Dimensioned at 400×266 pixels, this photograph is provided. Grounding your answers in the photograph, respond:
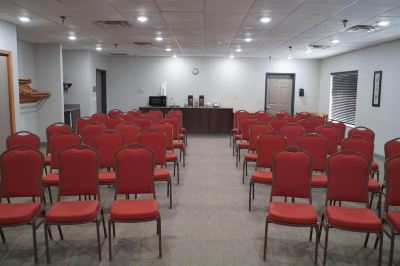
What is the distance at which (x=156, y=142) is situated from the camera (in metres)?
5.42

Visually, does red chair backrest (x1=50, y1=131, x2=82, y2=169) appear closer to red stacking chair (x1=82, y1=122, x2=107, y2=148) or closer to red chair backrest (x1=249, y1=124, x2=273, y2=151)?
red stacking chair (x1=82, y1=122, x2=107, y2=148)

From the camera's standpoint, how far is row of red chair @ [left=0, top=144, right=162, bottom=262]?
347 centimetres

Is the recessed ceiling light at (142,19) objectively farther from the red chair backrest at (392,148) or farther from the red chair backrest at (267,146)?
the red chair backrest at (392,148)

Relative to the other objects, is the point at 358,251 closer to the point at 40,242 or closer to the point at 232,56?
the point at 40,242

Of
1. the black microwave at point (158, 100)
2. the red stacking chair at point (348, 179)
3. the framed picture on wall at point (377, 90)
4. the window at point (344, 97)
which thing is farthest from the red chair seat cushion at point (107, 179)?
the black microwave at point (158, 100)

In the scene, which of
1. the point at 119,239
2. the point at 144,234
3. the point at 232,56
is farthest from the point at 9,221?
the point at 232,56

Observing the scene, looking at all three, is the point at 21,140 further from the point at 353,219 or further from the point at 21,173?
the point at 353,219

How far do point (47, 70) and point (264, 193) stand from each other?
25.4 feet

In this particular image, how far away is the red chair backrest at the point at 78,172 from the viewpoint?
382 centimetres

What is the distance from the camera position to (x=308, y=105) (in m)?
14.6

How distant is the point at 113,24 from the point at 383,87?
7.02 metres

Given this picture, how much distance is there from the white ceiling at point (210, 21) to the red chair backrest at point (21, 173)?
2.83 meters

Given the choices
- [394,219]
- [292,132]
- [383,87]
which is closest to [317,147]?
[292,132]

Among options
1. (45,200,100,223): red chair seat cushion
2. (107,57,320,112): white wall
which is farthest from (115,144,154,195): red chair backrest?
(107,57,320,112): white wall
